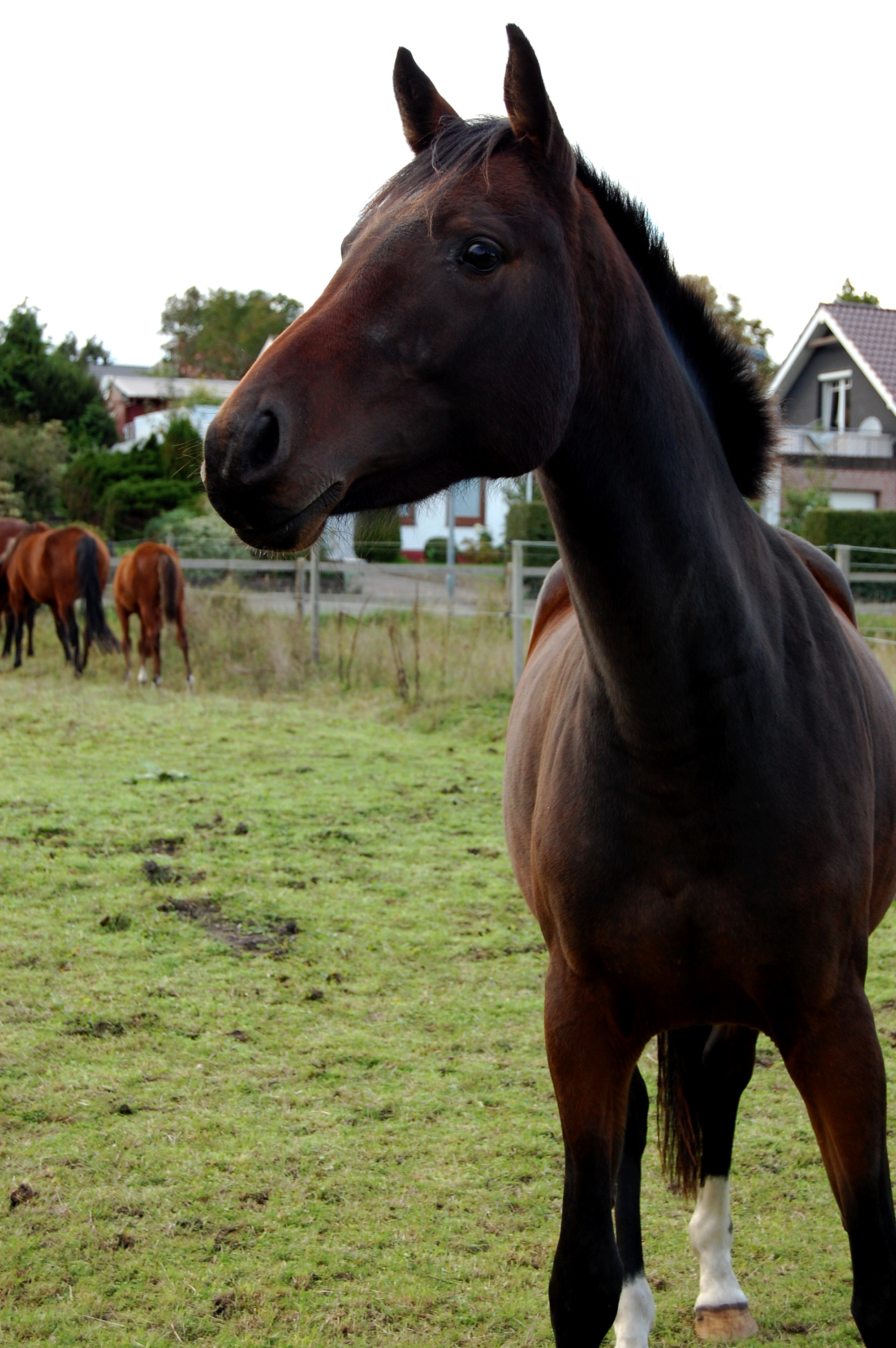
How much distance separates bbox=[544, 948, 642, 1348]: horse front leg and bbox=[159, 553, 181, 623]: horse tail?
10.7 metres

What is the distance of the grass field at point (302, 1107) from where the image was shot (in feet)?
8.19

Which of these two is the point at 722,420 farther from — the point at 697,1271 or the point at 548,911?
the point at 697,1271

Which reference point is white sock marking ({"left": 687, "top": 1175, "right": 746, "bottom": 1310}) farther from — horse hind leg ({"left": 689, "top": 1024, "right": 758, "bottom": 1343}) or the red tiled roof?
the red tiled roof

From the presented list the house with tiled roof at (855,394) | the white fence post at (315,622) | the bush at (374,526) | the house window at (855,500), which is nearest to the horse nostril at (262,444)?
the bush at (374,526)

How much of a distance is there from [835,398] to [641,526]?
2999cm

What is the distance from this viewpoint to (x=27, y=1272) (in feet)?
8.28

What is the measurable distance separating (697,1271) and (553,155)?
247 cm

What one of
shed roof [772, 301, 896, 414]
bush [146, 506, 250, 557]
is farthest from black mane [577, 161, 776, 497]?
shed roof [772, 301, 896, 414]

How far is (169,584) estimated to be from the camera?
1216cm

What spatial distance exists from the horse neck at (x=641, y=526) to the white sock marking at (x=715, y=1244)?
4.50 ft

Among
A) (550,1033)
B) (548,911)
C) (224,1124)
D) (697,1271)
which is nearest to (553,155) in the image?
(548,911)

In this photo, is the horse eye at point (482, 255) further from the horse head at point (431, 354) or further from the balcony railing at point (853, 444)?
the balcony railing at point (853, 444)

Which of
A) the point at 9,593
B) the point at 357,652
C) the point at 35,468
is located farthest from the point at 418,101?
the point at 35,468

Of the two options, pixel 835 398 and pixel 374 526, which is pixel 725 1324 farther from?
pixel 835 398
